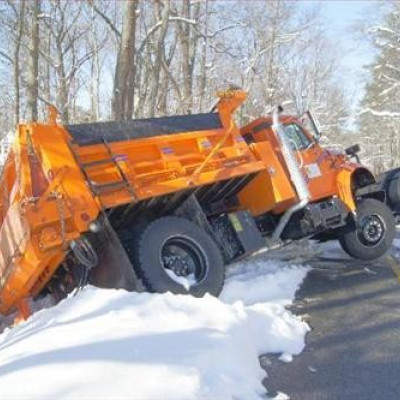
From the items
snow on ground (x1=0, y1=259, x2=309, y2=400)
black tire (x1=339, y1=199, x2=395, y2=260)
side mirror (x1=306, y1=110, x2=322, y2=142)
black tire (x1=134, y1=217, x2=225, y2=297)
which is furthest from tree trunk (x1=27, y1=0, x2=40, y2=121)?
snow on ground (x1=0, y1=259, x2=309, y2=400)

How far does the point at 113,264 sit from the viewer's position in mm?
7148

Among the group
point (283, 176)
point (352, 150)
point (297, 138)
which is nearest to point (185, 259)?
point (283, 176)

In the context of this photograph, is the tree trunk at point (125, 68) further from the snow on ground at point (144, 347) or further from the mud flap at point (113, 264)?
the snow on ground at point (144, 347)

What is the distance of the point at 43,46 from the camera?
2942 centimetres

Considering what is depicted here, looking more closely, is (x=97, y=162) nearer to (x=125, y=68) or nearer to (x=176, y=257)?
(x=176, y=257)

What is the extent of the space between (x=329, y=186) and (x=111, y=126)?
13.0 ft

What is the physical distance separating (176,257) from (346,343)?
2416 mm

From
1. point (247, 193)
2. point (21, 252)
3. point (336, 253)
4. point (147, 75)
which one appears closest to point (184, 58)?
point (147, 75)

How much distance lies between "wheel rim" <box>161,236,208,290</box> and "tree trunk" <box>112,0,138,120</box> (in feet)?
22.0

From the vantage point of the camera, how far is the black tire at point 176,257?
7063 mm

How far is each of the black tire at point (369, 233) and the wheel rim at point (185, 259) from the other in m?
3.70

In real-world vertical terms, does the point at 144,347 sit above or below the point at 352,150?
below

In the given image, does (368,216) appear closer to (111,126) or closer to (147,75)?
(111,126)

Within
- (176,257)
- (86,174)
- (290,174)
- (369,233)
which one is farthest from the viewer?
(369,233)
